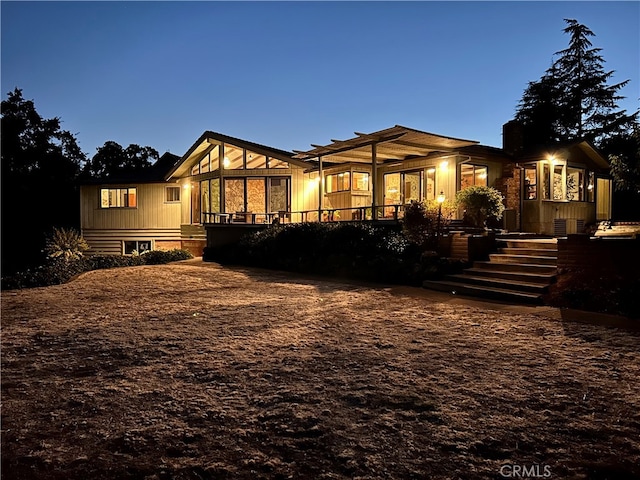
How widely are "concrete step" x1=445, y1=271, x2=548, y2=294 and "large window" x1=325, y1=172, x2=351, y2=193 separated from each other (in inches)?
398

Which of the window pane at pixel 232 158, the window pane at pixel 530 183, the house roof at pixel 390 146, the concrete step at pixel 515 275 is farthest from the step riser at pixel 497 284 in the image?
the window pane at pixel 232 158

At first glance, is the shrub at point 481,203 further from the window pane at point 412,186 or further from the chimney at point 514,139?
the chimney at point 514,139

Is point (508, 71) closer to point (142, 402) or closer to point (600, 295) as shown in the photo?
point (600, 295)

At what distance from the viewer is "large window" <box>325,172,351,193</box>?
19.7 meters

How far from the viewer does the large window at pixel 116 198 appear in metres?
24.8

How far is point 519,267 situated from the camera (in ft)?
32.4

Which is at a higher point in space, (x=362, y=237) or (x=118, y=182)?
(x=118, y=182)

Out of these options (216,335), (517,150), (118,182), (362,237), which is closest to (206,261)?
(362,237)

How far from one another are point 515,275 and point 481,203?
4.94 meters

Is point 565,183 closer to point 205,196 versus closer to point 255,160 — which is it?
point 255,160

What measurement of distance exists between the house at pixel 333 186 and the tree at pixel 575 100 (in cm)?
1630

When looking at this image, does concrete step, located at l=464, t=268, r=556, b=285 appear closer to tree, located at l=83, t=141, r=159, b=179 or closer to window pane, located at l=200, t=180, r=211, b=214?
window pane, located at l=200, t=180, r=211, b=214

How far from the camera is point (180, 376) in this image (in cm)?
421

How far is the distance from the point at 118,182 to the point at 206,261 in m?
10.1
